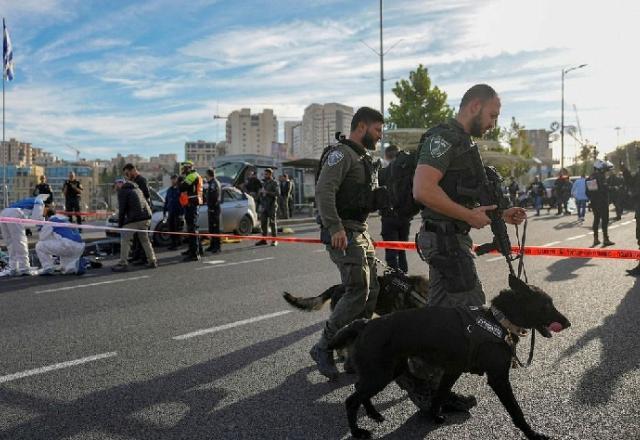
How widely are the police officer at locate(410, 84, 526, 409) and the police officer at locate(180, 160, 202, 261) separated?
880cm

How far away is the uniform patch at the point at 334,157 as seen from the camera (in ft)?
13.4

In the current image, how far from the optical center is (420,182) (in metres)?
3.36

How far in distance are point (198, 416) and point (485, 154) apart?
1336 inches

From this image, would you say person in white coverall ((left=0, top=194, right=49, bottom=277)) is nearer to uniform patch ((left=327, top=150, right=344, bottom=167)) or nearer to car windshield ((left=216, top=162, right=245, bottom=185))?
uniform patch ((left=327, top=150, right=344, bottom=167))

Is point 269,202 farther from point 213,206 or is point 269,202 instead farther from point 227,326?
point 227,326

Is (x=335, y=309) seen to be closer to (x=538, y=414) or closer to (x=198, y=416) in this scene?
(x=198, y=416)

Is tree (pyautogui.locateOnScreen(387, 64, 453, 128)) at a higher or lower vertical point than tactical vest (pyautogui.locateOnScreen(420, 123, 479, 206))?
higher

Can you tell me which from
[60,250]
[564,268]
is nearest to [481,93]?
[564,268]

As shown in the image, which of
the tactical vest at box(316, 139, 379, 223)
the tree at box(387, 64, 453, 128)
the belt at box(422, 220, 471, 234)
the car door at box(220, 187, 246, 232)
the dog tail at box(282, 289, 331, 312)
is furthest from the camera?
the tree at box(387, 64, 453, 128)

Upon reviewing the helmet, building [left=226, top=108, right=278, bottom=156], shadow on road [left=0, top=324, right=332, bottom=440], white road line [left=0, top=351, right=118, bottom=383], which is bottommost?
white road line [left=0, top=351, right=118, bottom=383]

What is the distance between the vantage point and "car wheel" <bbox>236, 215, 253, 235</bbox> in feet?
52.5

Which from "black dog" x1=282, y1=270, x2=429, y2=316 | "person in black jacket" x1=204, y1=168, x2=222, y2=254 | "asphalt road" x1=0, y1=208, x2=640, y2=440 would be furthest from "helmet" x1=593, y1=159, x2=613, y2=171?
"black dog" x1=282, y1=270, x2=429, y2=316

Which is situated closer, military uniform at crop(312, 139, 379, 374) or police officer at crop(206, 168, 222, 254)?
military uniform at crop(312, 139, 379, 374)

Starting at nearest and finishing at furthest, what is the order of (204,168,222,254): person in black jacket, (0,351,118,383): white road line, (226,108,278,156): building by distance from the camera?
(0,351,118,383): white road line < (204,168,222,254): person in black jacket < (226,108,278,156): building
